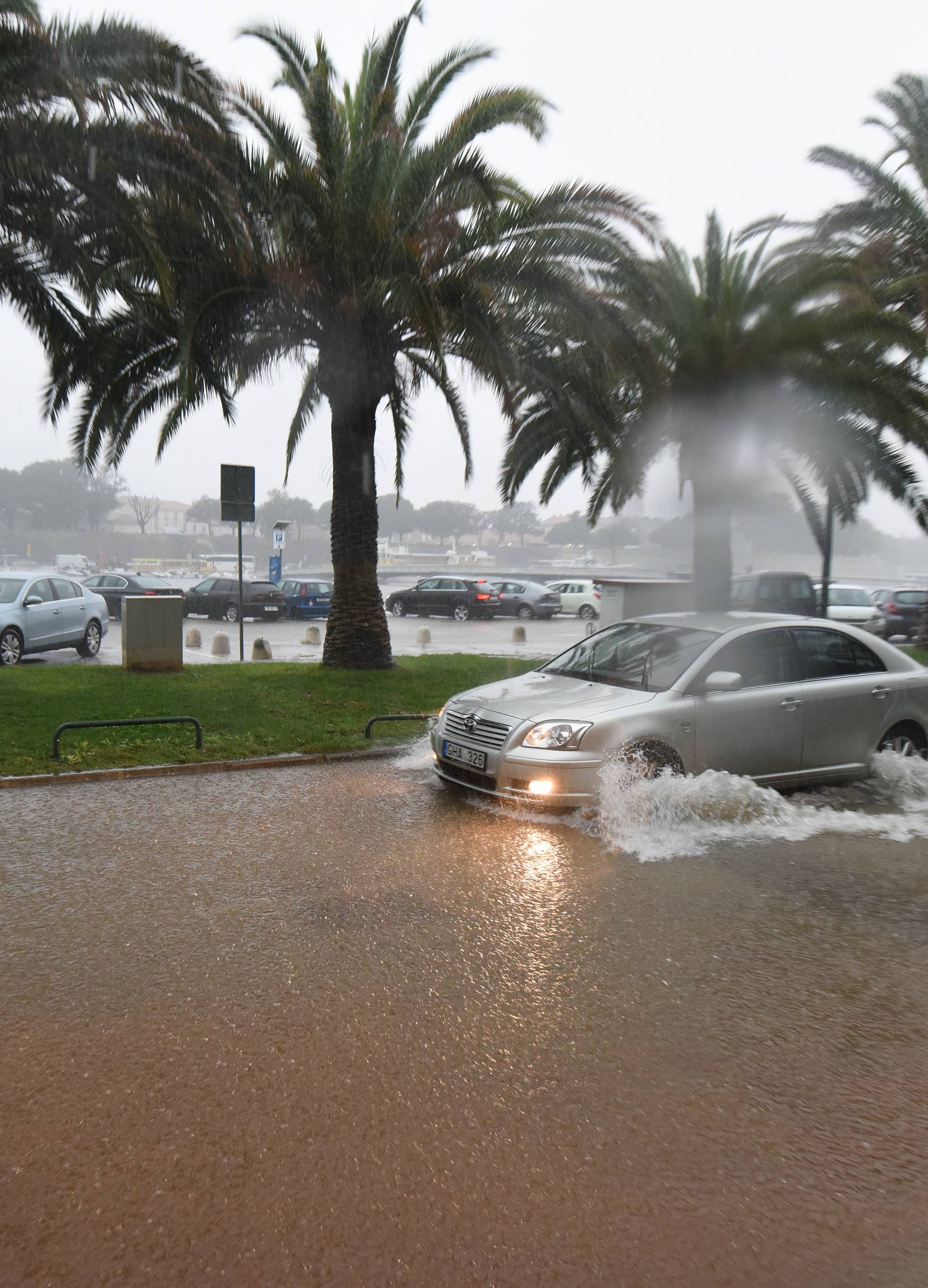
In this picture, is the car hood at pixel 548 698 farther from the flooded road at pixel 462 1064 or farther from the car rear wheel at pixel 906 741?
the car rear wheel at pixel 906 741

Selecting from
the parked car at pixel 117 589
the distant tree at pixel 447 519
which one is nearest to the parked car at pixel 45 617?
the parked car at pixel 117 589

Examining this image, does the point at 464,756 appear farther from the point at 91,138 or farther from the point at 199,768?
the point at 91,138

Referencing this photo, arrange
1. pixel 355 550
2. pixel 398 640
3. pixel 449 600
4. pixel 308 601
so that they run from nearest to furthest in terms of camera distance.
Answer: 1. pixel 355 550
2. pixel 398 640
3. pixel 308 601
4. pixel 449 600

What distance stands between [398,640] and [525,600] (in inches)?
424

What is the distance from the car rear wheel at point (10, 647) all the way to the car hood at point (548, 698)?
11.3m

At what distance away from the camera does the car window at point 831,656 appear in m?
7.87

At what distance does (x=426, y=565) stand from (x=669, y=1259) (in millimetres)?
96541

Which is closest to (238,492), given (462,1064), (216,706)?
(216,706)

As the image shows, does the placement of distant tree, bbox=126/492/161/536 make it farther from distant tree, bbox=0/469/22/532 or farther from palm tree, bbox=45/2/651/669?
palm tree, bbox=45/2/651/669

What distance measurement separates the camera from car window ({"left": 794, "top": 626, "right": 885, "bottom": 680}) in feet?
25.8

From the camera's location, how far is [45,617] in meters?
17.7

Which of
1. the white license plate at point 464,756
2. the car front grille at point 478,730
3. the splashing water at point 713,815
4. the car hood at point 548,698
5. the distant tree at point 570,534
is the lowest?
the splashing water at point 713,815

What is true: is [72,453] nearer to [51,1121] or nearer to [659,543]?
[51,1121]

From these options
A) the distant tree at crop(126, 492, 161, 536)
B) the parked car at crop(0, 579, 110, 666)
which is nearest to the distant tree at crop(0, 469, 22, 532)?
the distant tree at crop(126, 492, 161, 536)
